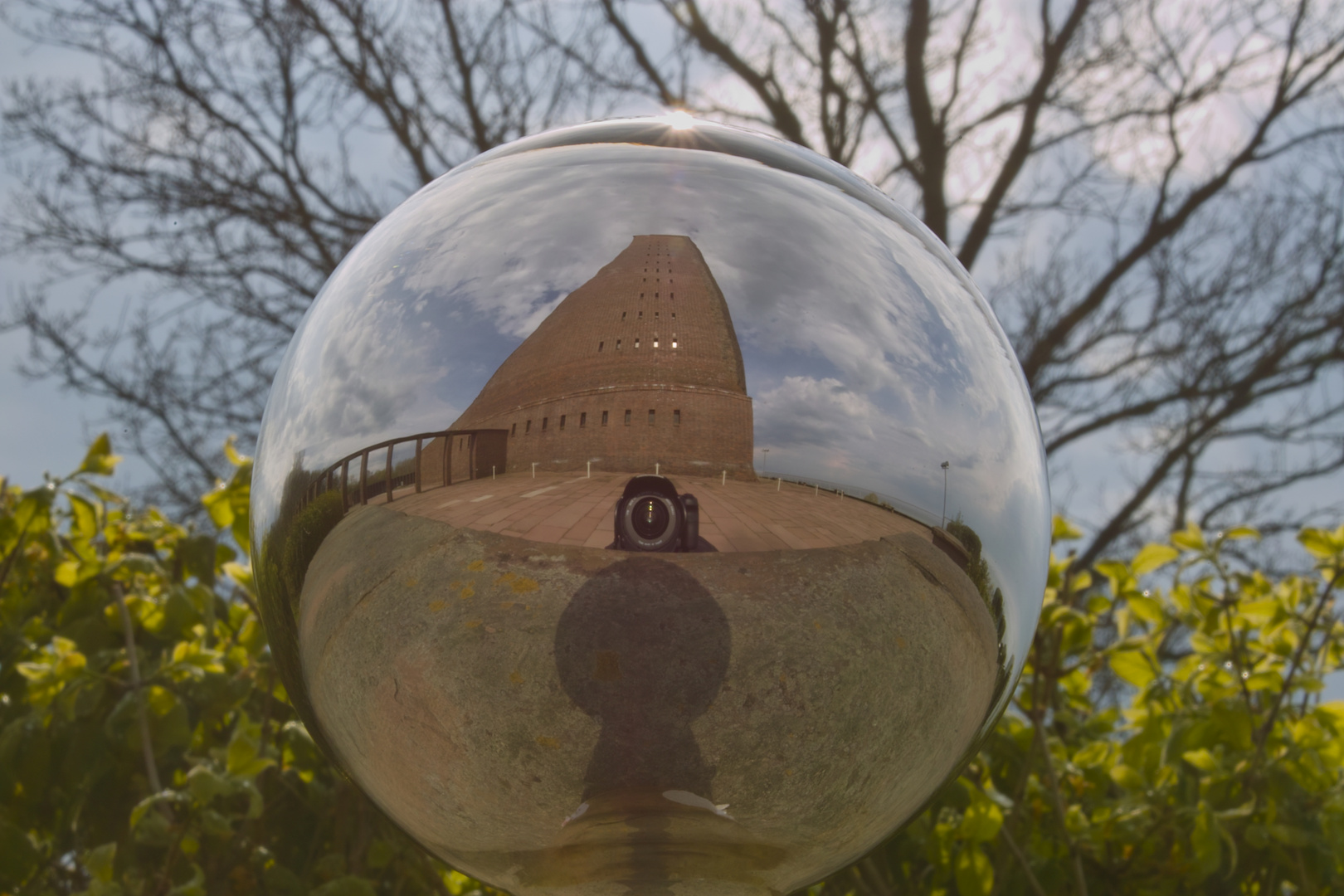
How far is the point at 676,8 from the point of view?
27.2ft

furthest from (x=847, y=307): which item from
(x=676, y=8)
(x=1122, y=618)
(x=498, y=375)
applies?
(x=676, y=8)

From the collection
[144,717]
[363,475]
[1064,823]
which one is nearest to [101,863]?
[144,717]

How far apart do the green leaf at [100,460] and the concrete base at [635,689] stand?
1688 mm

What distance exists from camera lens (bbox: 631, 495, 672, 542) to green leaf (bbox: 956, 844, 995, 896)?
5.78ft

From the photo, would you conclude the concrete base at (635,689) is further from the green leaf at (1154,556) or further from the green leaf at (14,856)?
the green leaf at (14,856)

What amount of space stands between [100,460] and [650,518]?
84.7 inches

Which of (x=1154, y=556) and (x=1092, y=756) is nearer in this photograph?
(x=1154, y=556)

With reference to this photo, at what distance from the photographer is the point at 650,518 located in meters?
0.98

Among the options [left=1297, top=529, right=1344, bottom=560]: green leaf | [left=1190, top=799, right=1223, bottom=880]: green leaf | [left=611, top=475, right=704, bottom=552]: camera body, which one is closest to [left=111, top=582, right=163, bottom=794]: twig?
[left=611, top=475, right=704, bottom=552]: camera body

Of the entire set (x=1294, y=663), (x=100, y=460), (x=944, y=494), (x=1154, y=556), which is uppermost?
(x=100, y=460)

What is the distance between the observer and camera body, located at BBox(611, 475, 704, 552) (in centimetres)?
98

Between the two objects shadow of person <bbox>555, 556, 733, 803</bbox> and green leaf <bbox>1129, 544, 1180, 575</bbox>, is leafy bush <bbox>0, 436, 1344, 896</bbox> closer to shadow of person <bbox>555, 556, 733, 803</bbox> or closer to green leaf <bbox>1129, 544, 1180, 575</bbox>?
green leaf <bbox>1129, 544, 1180, 575</bbox>

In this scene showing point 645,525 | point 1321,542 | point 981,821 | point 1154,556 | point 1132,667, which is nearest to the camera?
point 645,525

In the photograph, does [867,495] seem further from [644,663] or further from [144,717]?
[144,717]
